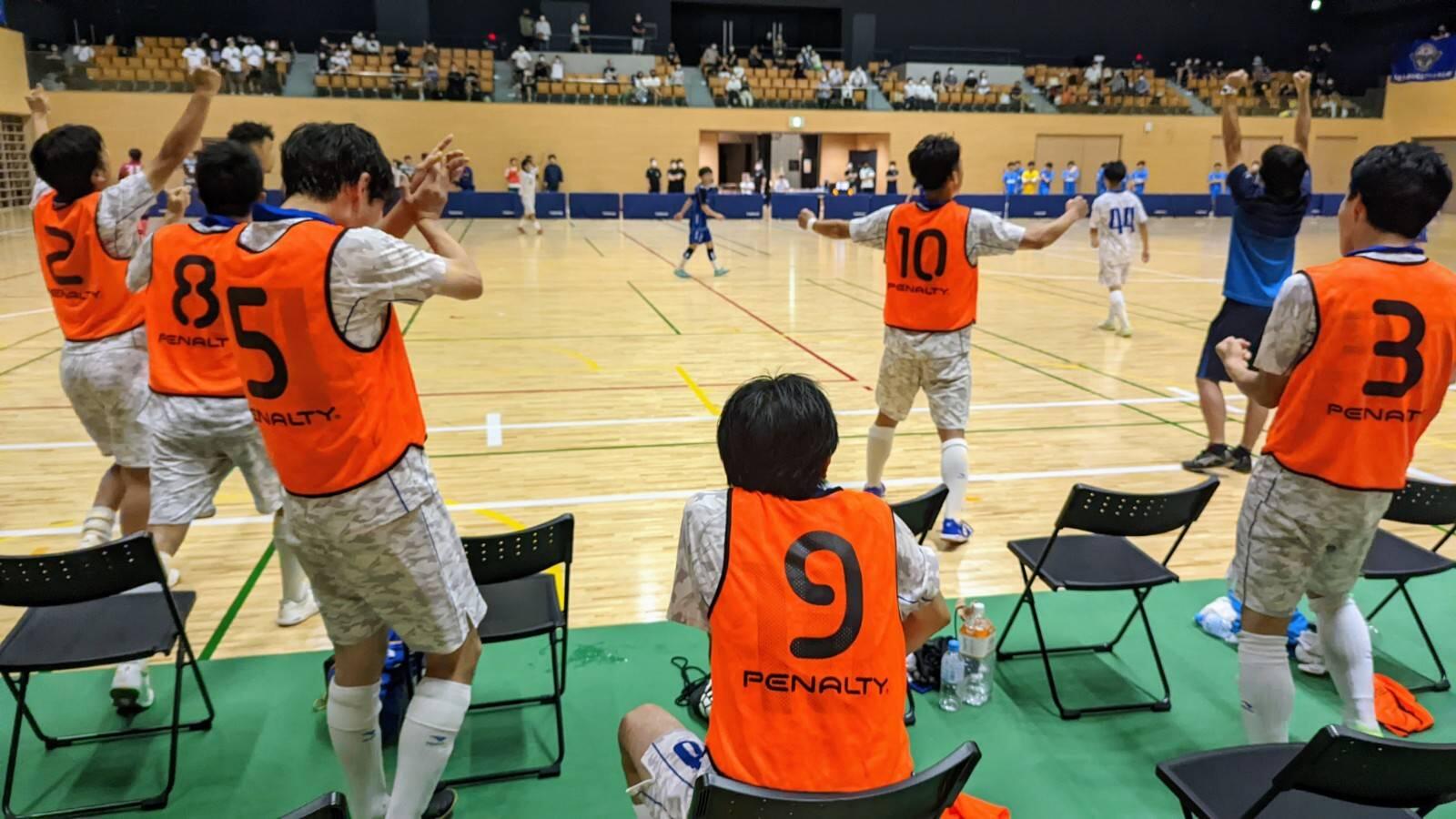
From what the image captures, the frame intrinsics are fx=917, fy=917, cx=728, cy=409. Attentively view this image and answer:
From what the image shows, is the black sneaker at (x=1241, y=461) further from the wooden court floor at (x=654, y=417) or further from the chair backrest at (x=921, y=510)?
the chair backrest at (x=921, y=510)

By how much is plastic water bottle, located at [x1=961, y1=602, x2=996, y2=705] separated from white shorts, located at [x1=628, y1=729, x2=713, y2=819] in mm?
1695

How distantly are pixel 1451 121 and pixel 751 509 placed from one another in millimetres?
44699

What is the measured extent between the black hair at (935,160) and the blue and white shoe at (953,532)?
185 centimetres

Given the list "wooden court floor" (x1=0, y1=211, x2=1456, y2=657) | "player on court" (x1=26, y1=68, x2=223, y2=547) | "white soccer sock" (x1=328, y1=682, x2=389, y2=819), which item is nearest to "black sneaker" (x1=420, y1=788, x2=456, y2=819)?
"white soccer sock" (x1=328, y1=682, x2=389, y2=819)

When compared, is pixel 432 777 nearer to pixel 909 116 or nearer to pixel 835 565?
pixel 835 565

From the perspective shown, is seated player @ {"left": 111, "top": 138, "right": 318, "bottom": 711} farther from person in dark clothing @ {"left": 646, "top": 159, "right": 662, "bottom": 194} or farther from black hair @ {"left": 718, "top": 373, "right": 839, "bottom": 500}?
person in dark clothing @ {"left": 646, "top": 159, "right": 662, "bottom": 194}

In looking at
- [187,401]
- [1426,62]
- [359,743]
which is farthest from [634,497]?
[1426,62]

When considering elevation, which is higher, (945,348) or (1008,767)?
(945,348)

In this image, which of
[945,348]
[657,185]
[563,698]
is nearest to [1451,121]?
[657,185]

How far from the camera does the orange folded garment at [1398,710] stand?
11.4ft

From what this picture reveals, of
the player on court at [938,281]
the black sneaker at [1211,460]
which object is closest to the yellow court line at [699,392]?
the player on court at [938,281]

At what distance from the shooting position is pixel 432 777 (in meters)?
2.63

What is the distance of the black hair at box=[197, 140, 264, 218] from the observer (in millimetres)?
3031

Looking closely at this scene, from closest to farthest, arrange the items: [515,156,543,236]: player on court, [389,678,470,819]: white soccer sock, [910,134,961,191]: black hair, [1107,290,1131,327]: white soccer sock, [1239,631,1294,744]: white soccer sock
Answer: [389,678,470,819]: white soccer sock
[1239,631,1294,744]: white soccer sock
[910,134,961,191]: black hair
[1107,290,1131,327]: white soccer sock
[515,156,543,236]: player on court
